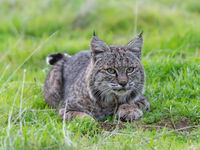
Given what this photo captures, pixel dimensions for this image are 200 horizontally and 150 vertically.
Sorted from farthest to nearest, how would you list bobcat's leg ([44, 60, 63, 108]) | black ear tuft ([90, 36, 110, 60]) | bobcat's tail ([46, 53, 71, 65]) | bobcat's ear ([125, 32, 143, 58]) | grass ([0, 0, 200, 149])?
bobcat's tail ([46, 53, 71, 65]) < bobcat's leg ([44, 60, 63, 108]) < bobcat's ear ([125, 32, 143, 58]) < black ear tuft ([90, 36, 110, 60]) < grass ([0, 0, 200, 149])

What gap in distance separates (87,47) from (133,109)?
3633 mm

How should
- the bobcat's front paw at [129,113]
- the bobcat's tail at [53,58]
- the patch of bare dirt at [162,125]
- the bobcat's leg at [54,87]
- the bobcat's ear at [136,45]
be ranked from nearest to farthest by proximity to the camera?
the patch of bare dirt at [162,125] < the bobcat's front paw at [129,113] < the bobcat's ear at [136,45] < the bobcat's leg at [54,87] < the bobcat's tail at [53,58]

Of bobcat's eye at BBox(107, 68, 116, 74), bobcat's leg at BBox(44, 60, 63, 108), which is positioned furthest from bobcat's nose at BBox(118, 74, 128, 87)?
bobcat's leg at BBox(44, 60, 63, 108)

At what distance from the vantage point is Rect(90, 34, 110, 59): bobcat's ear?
522 centimetres

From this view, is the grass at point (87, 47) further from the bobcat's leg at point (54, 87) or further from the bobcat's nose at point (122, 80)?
the bobcat's nose at point (122, 80)

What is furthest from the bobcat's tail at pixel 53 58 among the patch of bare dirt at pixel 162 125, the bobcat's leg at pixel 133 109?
the patch of bare dirt at pixel 162 125

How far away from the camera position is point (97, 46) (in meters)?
5.26

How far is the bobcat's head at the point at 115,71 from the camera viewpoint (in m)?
5.02

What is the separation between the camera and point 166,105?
533 cm

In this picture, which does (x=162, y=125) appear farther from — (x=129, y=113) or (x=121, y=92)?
(x=121, y=92)

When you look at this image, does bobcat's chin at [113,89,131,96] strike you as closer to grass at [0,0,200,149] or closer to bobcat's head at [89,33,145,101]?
bobcat's head at [89,33,145,101]

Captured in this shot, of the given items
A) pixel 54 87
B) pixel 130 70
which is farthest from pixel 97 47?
pixel 54 87

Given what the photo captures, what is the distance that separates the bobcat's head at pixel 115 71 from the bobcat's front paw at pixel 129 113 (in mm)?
178

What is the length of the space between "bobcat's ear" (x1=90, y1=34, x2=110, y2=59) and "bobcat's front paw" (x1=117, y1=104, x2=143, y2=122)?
0.77 metres
